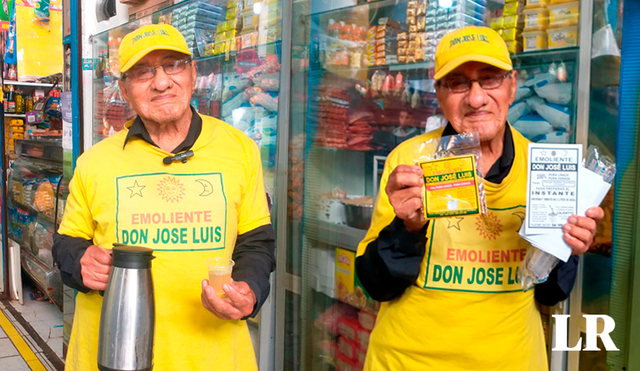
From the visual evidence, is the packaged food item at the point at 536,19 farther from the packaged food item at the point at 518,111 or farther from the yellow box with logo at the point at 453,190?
the yellow box with logo at the point at 453,190

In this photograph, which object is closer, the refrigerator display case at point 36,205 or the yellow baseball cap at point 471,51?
the yellow baseball cap at point 471,51

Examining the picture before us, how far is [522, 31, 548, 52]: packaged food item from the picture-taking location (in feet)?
7.04

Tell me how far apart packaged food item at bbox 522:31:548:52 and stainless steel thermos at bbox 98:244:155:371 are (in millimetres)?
1624

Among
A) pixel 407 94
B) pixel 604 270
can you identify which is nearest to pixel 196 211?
pixel 407 94

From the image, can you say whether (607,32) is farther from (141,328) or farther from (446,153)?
(141,328)

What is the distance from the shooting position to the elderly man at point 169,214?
178 centimetres

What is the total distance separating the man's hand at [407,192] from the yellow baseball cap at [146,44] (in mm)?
888

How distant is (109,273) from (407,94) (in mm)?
1585

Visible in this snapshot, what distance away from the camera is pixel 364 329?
110 inches

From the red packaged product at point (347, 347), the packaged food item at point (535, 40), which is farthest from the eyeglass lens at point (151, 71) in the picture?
the red packaged product at point (347, 347)

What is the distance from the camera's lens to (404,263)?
151 centimetres

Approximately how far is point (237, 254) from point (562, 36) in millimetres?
1432

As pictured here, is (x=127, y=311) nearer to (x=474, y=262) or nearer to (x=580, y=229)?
(x=474, y=262)

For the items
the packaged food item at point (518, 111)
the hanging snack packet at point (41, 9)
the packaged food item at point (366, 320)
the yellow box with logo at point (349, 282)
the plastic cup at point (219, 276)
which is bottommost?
the packaged food item at point (366, 320)
